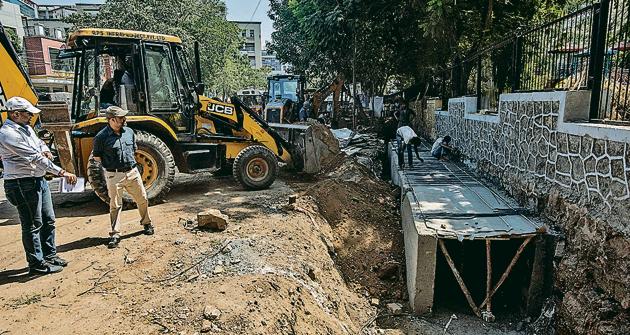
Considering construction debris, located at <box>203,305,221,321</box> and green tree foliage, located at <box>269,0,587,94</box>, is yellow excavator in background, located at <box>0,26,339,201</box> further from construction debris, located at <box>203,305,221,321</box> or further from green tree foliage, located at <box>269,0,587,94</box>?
green tree foliage, located at <box>269,0,587,94</box>

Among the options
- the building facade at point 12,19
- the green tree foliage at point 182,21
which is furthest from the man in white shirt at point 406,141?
the building facade at point 12,19

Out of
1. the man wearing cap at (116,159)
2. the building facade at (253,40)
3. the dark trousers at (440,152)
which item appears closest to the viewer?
the man wearing cap at (116,159)

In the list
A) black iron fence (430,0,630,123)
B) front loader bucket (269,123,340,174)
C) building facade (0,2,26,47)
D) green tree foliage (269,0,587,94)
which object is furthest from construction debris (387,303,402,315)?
building facade (0,2,26,47)

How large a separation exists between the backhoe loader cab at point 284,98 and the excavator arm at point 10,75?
11.2 m

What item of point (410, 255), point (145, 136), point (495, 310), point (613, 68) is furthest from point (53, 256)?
point (613, 68)

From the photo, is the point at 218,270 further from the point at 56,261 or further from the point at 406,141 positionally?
the point at 406,141

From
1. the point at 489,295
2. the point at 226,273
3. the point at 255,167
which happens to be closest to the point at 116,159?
the point at 226,273

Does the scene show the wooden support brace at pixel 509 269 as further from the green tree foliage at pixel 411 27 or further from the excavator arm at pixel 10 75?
the excavator arm at pixel 10 75

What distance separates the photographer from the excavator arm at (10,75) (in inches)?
266

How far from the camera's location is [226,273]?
4238mm

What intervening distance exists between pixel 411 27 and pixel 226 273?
38.3 ft

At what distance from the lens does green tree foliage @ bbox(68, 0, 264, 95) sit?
19219 millimetres

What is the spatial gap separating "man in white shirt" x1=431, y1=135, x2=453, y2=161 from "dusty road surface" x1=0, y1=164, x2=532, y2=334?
280cm

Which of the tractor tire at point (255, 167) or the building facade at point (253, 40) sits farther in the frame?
the building facade at point (253, 40)
